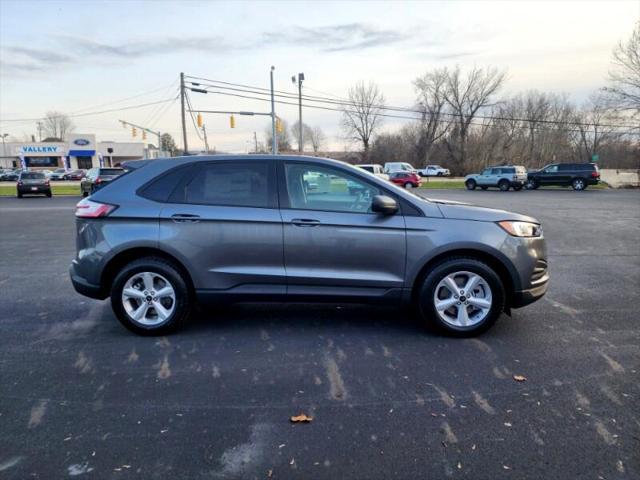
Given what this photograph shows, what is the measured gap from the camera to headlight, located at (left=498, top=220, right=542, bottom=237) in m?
4.03

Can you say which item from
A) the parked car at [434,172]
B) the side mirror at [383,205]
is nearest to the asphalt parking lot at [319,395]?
the side mirror at [383,205]

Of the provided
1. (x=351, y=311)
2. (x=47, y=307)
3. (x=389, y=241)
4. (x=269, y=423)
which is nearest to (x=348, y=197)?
(x=389, y=241)

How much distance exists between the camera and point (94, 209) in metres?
4.13

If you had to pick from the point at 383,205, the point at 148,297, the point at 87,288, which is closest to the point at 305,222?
the point at 383,205

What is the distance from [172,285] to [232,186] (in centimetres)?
112

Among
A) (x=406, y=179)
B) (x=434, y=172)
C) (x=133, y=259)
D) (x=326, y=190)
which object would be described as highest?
(x=434, y=172)

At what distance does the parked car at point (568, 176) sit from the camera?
29922 mm

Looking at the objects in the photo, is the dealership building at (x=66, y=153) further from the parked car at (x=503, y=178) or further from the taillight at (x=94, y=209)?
the taillight at (x=94, y=209)

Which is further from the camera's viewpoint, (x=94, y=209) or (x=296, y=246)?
(x=94, y=209)

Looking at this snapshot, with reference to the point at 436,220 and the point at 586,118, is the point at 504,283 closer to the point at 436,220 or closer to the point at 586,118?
the point at 436,220

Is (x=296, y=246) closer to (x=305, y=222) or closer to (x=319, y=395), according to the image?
(x=305, y=222)

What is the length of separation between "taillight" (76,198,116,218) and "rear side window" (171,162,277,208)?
634 millimetres

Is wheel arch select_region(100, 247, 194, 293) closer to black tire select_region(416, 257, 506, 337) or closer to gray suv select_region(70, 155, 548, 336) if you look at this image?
gray suv select_region(70, 155, 548, 336)

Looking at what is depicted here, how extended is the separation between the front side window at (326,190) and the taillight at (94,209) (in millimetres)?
1766
